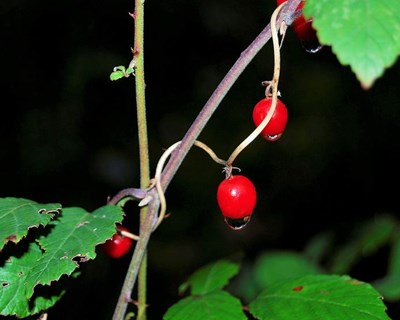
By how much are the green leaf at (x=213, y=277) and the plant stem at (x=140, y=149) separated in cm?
48

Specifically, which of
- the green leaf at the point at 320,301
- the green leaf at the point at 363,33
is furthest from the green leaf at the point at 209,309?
the green leaf at the point at 363,33

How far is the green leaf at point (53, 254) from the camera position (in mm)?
1444

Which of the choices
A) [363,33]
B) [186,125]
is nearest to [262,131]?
[363,33]

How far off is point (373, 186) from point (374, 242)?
2.15 m

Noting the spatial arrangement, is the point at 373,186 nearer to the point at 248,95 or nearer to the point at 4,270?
the point at 248,95

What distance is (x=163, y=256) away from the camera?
5531 millimetres

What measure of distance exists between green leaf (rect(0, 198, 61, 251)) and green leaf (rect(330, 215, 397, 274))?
2370 mm

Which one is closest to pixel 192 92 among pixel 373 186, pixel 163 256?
pixel 163 256

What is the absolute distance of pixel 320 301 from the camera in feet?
5.77

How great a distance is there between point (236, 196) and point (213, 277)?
824 mm

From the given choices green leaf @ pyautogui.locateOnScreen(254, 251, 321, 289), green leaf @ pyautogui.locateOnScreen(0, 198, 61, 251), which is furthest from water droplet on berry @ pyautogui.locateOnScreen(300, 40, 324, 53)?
green leaf @ pyautogui.locateOnScreen(254, 251, 321, 289)

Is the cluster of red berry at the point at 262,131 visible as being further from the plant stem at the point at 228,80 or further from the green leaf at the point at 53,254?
the green leaf at the point at 53,254

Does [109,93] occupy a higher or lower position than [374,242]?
higher

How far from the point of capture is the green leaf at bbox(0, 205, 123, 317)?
1444mm
